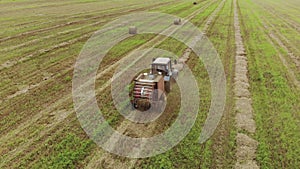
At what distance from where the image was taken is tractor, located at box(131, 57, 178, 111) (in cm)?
1292

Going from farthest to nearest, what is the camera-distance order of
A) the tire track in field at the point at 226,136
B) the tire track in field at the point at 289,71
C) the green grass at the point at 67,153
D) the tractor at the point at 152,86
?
1. the tire track in field at the point at 289,71
2. the tractor at the point at 152,86
3. the tire track in field at the point at 226,136
4. the green grass at the point at 67,153

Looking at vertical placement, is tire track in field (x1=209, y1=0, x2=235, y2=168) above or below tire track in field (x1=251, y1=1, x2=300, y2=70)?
below

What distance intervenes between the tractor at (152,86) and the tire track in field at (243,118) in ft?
14.2

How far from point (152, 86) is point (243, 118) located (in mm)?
5145

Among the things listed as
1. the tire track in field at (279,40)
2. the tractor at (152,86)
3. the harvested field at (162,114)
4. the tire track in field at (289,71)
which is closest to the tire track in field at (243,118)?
the harvested field at (162,114)

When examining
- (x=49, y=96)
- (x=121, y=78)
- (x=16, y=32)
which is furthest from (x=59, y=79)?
(x=16, y=32)

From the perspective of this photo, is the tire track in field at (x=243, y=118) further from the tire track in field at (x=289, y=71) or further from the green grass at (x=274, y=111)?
the tire track in field at (x=289, y=71)

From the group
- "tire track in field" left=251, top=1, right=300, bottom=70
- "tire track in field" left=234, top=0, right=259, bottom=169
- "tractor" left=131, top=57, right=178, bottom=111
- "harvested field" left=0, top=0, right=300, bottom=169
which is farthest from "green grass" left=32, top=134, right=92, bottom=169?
"tire track in field" left=251, top=1, right=300, bottom=70

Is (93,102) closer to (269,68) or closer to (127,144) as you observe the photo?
(127,144)

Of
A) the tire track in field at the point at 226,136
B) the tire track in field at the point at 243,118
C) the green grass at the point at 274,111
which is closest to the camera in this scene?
the tire track in field at the point at 226,136

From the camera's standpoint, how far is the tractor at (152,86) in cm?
1292

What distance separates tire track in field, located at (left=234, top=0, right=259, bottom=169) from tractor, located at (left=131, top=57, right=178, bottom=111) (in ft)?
14.2

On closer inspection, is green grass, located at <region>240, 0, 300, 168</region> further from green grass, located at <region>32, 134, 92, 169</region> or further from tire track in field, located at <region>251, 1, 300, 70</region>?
green grass, located at <region>32, 134, 92, 169</region>

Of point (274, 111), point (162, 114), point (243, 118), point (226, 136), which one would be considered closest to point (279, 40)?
point (274, 111)
